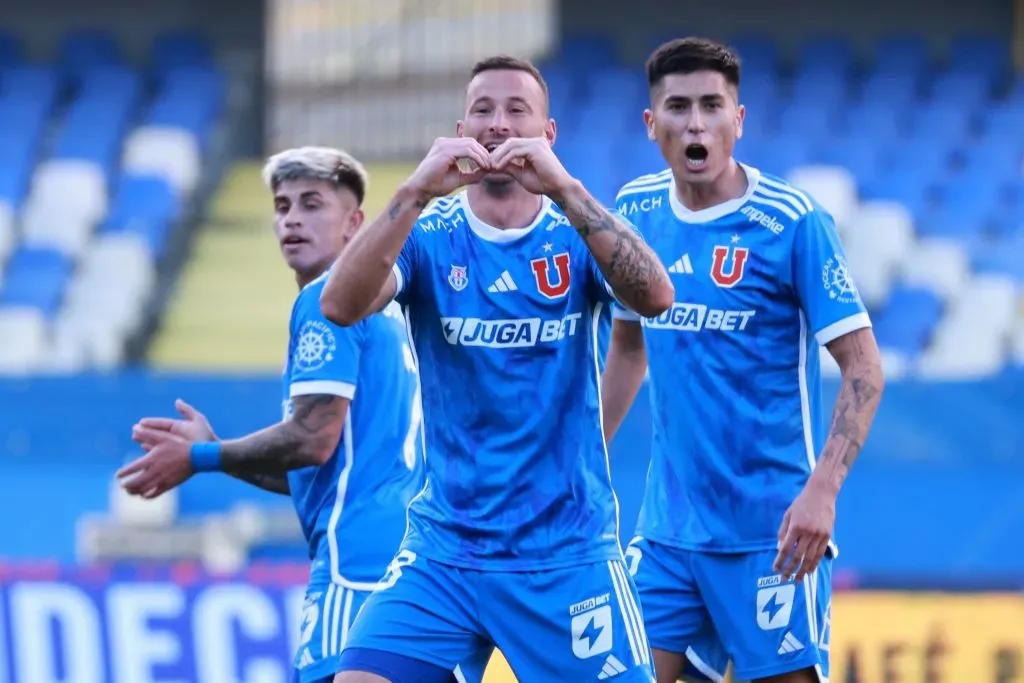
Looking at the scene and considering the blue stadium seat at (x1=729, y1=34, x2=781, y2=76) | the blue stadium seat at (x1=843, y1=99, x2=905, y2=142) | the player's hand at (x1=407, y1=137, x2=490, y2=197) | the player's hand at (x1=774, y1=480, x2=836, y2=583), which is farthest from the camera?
the blue stadium seat at (x1=729, y1=34, x2=781, y2=76)

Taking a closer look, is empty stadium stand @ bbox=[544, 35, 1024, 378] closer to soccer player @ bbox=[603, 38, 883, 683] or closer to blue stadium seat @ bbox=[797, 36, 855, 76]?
blue stadium seat @ bbox=[797, 36, 855, 76]

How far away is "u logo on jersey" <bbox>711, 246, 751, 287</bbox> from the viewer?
5.16 metres

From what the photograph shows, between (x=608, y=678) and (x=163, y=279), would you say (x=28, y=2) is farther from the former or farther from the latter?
(x=608, y=678)

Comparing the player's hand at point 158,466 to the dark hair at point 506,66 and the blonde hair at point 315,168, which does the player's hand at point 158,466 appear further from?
the dark hair at point 506,66

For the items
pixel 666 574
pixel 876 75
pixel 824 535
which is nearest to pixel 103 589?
pixel 666 574

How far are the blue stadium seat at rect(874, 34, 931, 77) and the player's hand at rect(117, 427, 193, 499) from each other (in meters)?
13.8

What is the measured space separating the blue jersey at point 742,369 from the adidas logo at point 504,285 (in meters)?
0.86

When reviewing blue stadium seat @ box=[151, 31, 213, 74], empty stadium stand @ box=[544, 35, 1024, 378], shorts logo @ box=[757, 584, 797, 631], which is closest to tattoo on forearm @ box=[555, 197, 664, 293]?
shorts logo @ box=[757, 584, 797, 631]

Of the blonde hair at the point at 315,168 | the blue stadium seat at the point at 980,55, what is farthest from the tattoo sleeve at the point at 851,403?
the blue stadium seat at the point at 980,55

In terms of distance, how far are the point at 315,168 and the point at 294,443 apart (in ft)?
3.08

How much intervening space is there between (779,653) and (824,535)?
0.62 m

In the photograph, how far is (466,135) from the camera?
14.5ft

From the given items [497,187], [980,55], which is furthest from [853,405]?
[980,55]

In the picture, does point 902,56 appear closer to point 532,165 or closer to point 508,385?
point 508,385
